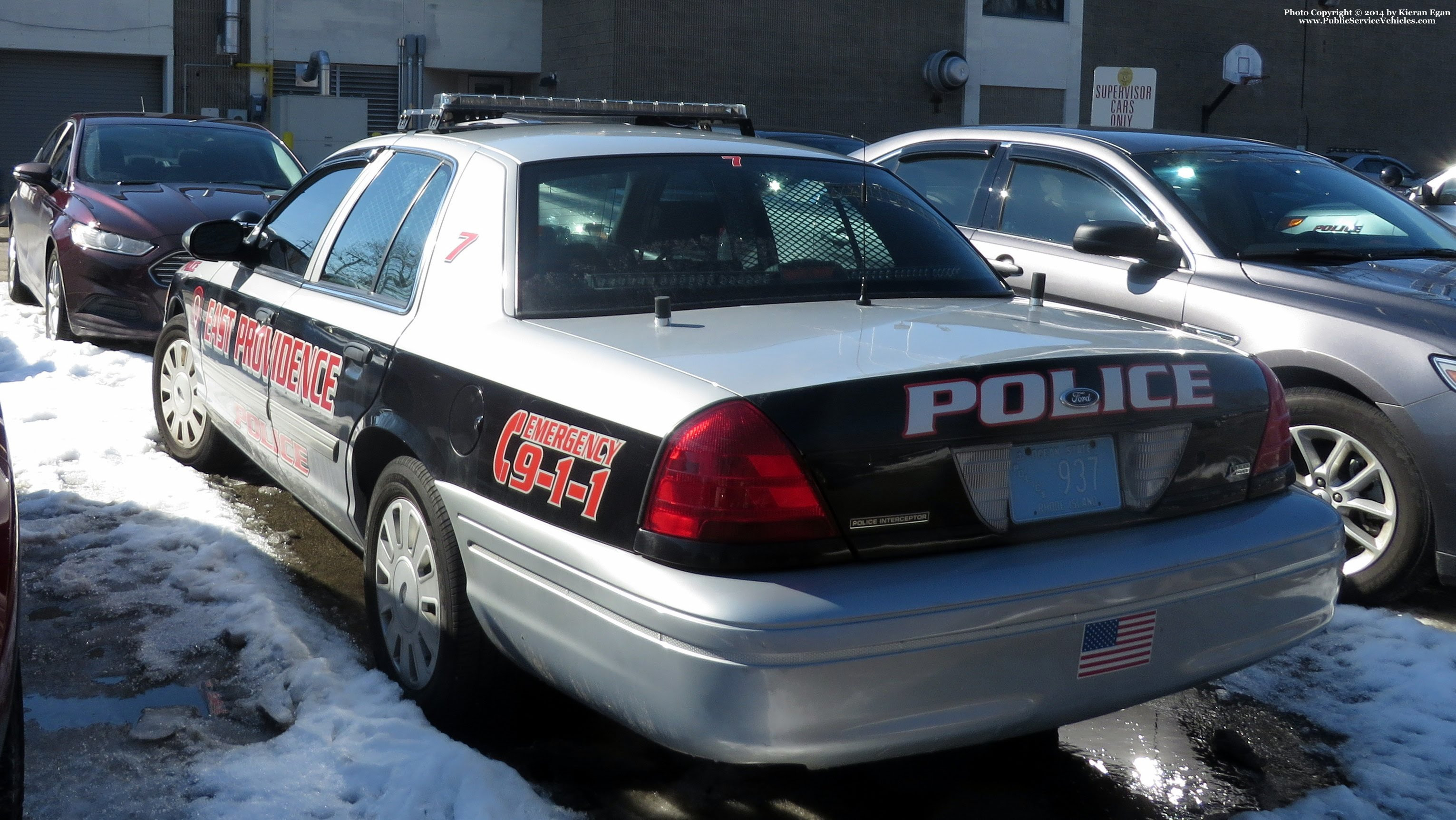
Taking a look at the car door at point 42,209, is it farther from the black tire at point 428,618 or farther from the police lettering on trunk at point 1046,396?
the police lettering on trunk at point 1046,396

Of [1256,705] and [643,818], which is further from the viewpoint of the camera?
[1256,705]

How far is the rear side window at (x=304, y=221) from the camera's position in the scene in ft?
Result: 14.3

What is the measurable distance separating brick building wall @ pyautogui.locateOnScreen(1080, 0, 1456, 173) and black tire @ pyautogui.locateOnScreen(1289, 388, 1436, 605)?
26114 mm

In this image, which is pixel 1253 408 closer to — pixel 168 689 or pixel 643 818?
pixel 643 818

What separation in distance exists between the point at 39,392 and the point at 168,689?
4079 mm

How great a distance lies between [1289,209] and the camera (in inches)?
212

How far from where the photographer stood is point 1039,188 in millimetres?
5871

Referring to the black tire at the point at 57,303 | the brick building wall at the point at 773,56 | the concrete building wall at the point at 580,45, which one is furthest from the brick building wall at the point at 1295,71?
the black tire at the point at 57,303

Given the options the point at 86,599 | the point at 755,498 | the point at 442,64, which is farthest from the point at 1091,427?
the point at 442,64

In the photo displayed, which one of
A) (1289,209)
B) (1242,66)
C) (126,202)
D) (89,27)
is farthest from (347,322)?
(1242,66)

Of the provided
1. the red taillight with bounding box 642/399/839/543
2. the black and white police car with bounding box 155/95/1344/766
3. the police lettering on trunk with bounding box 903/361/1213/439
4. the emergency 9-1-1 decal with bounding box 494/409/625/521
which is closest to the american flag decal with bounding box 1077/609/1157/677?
the black and white police car with bounding box 155/95/1344/766

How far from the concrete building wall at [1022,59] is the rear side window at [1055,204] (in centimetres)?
2214

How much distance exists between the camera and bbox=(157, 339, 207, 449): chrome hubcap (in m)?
5.50

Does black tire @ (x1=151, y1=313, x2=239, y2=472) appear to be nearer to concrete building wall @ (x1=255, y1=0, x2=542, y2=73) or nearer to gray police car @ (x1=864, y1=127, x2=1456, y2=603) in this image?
gray police car @ (x1=864, y1=127, x2=1456, y2=603)
